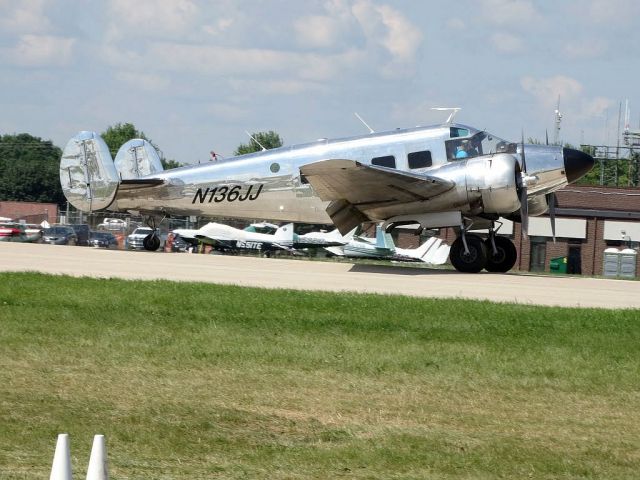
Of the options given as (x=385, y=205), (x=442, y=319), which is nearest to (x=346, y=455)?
(x=442, y=319)

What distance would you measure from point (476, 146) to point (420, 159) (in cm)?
132

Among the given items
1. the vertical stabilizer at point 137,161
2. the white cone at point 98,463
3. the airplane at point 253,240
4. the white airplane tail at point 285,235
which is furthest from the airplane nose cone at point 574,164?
the white airplane tail at point 285,235

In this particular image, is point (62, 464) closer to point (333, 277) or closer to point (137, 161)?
point (333, 277)

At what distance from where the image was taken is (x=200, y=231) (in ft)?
155

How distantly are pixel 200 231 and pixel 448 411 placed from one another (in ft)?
125

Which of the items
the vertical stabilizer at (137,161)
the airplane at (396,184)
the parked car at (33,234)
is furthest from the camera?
the parked car at (33,234)

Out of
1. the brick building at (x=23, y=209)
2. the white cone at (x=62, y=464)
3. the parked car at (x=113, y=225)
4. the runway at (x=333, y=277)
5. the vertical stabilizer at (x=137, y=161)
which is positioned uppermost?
the vertical stabilizer at (x=137, y=161)

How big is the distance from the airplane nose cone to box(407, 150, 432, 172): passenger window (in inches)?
119

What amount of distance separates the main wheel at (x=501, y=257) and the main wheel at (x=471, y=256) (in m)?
0.71

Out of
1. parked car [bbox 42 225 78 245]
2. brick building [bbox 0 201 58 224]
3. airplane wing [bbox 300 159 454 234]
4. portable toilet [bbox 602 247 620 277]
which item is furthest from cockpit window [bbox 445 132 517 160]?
brick building [bbox 0 201 58 224]

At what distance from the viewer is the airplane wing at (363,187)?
22250 millimetres

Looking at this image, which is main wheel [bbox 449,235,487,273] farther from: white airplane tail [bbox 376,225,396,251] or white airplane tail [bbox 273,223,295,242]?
white airplane tail [bbox 273,223,295,242]

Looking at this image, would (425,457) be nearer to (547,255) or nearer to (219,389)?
(219,389)

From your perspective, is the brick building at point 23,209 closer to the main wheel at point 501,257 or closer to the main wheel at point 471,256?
the main wheel at point 501,257
